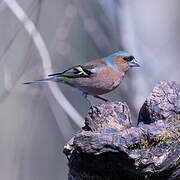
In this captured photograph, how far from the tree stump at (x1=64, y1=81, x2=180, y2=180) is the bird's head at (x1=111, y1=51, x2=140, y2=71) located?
2937 millimetres

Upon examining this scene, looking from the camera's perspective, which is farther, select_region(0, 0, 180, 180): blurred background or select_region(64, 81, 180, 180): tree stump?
select_region(0, 0, 180, 180): blurred background

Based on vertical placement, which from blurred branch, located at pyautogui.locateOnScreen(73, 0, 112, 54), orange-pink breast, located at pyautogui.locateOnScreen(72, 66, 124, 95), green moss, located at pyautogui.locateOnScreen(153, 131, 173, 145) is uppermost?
blurred branch, located at pyautogui.locateOnScreen(73, 0, 112, 54)

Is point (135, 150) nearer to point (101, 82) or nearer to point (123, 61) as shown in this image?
point (101, 82)

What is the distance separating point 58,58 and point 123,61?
4304 millimetres

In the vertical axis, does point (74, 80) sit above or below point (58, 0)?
below

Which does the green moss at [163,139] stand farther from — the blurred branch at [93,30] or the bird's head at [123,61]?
the blurred branch at [93,30]

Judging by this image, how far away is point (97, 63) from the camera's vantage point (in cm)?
584

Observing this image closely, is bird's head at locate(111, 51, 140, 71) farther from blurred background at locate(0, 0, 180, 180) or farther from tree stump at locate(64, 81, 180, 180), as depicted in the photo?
tree stump at locate(64, 81, 180, 180)

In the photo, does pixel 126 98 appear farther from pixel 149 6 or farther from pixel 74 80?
pixel 149 6

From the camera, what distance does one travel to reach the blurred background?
15.0 ft

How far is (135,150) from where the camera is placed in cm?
241

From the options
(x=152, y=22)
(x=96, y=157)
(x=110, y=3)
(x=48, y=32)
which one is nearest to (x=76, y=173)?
(x=96, y=157)

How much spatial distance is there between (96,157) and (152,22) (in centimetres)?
564

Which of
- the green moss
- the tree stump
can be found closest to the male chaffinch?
the tree stump
